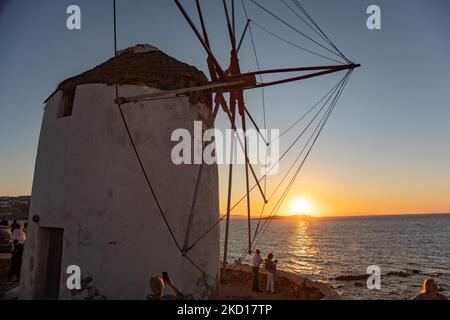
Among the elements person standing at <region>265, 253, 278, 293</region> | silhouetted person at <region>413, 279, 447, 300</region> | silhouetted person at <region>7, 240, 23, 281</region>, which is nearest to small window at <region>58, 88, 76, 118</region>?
silhouetted person at <region>7, 240, 23, 281</region>

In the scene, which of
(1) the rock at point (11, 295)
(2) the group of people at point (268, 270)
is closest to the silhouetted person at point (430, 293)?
(2) the group of people at point (268, 270)

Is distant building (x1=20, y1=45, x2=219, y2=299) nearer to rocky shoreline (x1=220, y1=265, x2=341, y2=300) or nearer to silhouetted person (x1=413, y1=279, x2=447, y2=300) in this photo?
rocky shoreline (x1=220, y1=265, x2=341, y2=300)

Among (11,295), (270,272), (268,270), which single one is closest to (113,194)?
(11,295)

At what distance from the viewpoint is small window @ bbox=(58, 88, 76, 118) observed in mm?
8727

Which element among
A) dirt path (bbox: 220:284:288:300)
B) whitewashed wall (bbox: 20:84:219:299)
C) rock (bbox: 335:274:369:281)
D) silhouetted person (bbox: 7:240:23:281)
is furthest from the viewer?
rock (bbox: 335:274:369:281)

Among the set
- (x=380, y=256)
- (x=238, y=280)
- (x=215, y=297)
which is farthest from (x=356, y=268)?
(x=215, y=297)

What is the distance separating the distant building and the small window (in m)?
0.04

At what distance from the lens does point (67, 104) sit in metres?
8.82

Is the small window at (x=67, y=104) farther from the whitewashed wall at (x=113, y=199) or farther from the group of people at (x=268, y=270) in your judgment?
the group of people at (x=268, y=270)

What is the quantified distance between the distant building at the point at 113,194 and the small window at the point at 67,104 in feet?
0.12

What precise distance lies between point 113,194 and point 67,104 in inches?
130

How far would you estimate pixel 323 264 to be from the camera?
42156mm

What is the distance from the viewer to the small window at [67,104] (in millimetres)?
8727
